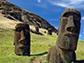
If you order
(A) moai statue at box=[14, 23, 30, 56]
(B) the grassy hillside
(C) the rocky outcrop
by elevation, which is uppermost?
(C) the rocky outcrop

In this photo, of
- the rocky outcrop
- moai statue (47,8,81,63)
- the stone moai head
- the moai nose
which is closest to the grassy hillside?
moai statue (47,8,81,63)

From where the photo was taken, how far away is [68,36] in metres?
6.66

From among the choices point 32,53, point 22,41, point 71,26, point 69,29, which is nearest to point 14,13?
point 32,53

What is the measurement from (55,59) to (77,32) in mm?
2111

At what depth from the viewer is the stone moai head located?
21.8 ft

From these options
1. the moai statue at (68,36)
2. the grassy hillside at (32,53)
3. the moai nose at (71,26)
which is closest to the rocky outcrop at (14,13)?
the grassy hillside at (32,53)

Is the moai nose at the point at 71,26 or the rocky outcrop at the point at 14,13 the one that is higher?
the rocky outcrop at the point at 14,13

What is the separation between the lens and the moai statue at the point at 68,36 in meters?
6.65

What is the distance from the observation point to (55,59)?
23.2ft

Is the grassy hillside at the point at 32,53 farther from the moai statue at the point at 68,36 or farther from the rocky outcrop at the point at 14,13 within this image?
the rocky outcrop at the point at 14,13

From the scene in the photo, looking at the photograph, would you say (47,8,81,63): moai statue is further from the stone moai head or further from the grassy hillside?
the grassy hillside

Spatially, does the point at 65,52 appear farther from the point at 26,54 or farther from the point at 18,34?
the point at 18,34

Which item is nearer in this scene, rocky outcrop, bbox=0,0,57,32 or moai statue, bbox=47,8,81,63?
moai statue, bbox=47,8,81,63

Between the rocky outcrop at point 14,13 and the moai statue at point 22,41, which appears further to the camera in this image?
the rocky outcrop at point 14,13
